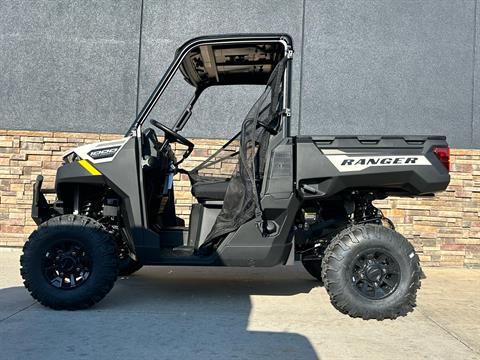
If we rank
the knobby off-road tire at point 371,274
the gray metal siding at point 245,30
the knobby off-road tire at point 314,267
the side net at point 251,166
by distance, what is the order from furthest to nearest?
1. the gray metal siding at point 245,30
2. the knobby off-road tire at point 314,267
3. the side net at point 251,166
4. the knobby off-road tire at point 371,274

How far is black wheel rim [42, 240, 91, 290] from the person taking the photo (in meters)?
4.68

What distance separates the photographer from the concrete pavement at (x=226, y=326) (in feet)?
12.0

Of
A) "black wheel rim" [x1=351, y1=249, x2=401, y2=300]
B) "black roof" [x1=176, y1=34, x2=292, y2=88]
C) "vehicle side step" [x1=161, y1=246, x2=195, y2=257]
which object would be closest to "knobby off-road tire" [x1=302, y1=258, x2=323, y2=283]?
"black wheel rim" [x1=351, y1=249, x2=401, y2=300]

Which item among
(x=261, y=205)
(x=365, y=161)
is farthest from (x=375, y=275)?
(x=261, y=205)

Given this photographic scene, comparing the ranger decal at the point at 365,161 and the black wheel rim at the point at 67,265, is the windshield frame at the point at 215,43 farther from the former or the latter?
the black wheel rim at the point at 67,265

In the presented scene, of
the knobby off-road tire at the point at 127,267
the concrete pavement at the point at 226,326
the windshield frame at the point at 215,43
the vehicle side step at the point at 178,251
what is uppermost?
the windshield frame at the point at 215,43

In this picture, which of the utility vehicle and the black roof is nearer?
the utility vehicle

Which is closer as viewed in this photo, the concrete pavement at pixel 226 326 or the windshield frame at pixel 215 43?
the concrete pavement at pixel 226 326

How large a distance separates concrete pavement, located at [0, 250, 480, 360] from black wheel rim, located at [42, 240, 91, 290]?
28 cm

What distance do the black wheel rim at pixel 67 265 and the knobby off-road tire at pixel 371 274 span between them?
84.2 inches

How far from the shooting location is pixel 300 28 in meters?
8.02

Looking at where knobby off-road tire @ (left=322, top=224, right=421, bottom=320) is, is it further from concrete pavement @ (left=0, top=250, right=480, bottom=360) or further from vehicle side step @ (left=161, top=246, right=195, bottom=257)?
vehicle side step @ (left=161, top=246, right=195, bottom=257)

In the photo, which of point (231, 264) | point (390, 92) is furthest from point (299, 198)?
point (390, 92)

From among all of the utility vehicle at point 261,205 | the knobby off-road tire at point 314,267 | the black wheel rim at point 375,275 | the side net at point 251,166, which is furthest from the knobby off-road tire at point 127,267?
the black wheel rim at point 375,275
